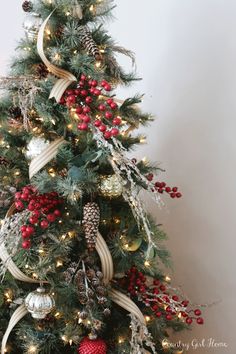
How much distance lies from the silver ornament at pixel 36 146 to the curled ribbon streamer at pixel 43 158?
0.02 metres

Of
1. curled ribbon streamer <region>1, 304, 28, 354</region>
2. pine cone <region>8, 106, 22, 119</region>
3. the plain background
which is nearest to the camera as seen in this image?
curled ribbon streamer <region>1, 304, 28, 354</region>

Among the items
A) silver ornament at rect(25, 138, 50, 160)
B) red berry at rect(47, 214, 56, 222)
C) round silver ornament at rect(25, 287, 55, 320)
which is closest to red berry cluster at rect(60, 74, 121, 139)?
silver ornament at rect(25, 138, 50, 160)

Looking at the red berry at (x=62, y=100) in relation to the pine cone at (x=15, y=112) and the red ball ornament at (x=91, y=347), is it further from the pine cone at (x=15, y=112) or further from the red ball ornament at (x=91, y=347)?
the red ball ornament at (x=91, y=347)

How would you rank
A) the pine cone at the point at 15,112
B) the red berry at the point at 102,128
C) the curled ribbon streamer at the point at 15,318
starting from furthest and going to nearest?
the pine cone at the point at 15,112 → the curled ribbon streamer at the point at 15,318 → the red berry at the point at 102,128

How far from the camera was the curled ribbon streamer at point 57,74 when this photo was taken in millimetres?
984

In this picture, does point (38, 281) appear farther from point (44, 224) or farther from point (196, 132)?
point (196, 132)

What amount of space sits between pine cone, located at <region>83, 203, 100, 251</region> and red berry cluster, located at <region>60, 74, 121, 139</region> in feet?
0.57

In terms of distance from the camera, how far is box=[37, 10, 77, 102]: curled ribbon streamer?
38.7 inches

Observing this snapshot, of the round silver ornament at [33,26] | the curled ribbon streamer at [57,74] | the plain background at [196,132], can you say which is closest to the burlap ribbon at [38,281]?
the curled ribbon streamer at [57,74]

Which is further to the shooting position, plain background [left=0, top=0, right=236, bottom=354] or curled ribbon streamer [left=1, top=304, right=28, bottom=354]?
plain background [left=0, top=0, right=236, bottom=354]

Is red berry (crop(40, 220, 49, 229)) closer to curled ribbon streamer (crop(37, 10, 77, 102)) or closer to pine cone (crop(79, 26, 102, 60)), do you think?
curled ribbon streamer (crop(37, 10, 77, 102))

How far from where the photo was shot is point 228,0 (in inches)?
51.3

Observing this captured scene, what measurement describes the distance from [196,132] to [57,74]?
576mm

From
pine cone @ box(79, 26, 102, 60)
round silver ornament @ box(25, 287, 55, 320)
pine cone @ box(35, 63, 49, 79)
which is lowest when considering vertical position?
round silver ornament @ box(25, 287, 55, 320)
